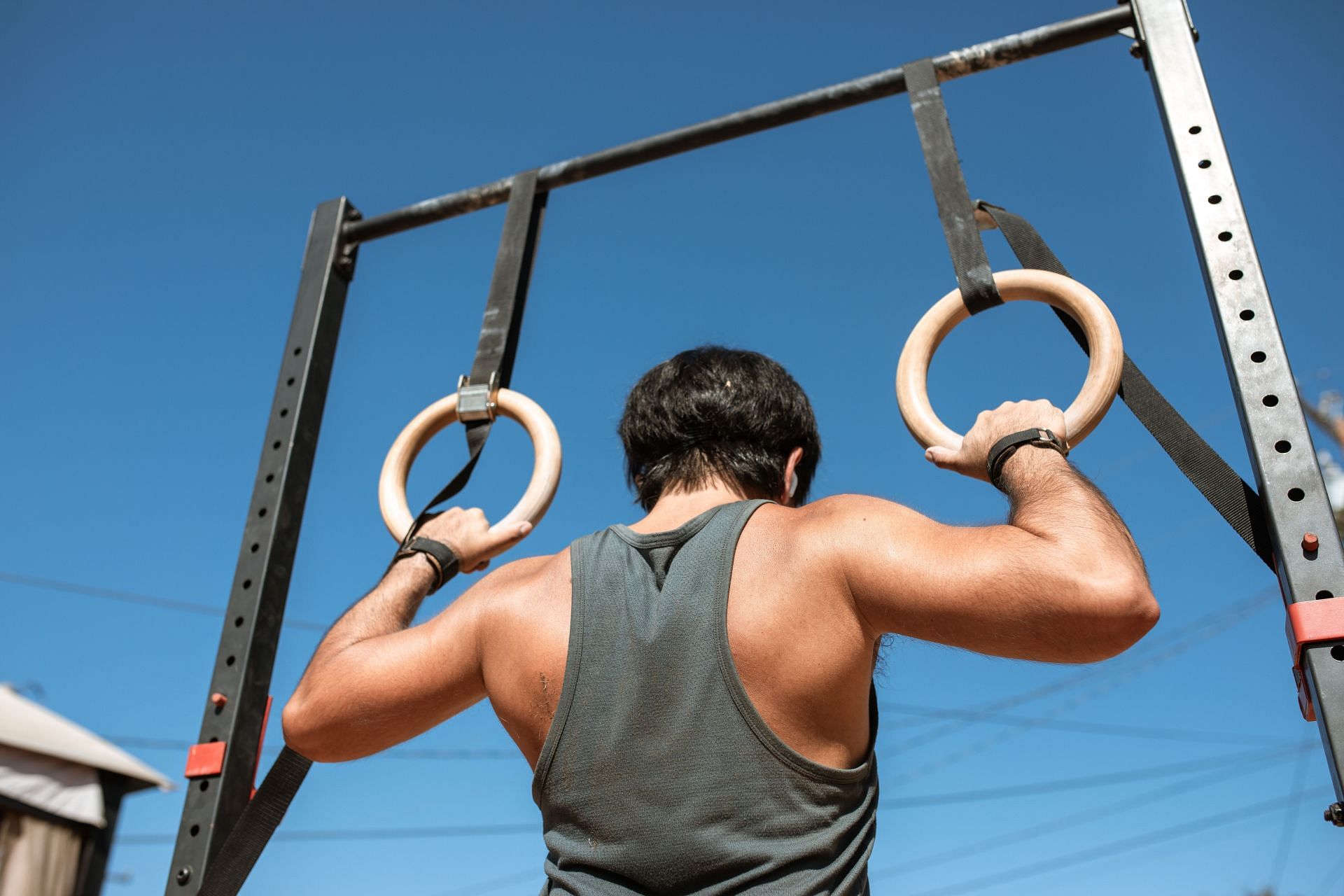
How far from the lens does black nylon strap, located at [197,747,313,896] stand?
165cm

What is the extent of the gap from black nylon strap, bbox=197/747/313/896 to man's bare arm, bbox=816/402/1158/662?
103cm

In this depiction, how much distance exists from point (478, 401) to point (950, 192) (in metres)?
0.91

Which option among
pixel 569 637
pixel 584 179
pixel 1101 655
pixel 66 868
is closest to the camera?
pixel 1101 655

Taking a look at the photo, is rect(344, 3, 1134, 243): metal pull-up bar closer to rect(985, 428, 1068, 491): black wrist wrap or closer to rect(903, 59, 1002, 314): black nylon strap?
rect(903, 59, 1002, 314): black nylon strap

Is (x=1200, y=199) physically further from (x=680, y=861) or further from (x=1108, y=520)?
(x=680, y=861)

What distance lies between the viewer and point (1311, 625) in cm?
120

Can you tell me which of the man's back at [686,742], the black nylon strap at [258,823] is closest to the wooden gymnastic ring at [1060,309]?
the man's back at [686,742]

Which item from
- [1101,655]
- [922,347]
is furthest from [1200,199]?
[1101,655]

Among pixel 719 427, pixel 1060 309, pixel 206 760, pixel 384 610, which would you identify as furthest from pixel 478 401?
pixel 1060 309

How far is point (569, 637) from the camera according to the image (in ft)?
4.00

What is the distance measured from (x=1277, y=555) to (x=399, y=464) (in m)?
1.41

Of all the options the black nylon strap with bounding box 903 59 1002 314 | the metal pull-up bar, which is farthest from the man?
the metal pull-up bar

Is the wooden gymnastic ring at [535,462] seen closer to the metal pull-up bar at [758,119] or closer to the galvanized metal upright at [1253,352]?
the metal pull-up bar at [758,119]

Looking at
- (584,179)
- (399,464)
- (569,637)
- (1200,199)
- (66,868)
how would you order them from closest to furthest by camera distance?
1. (569,637)
2. (1200,199)
3. (399,464)
4. (584,179)
5. (66,868)
